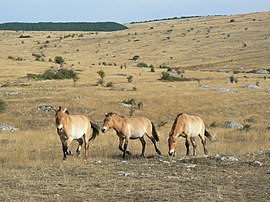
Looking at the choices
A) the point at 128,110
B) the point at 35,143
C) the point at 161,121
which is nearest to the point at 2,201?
the point at 35,143

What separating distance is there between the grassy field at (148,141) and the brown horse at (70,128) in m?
0.63

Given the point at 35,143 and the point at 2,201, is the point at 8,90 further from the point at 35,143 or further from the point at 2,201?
the point at 2,201

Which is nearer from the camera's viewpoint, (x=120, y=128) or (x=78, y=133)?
(x=78, y=133)

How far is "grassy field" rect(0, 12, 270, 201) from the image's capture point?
11.8 metres

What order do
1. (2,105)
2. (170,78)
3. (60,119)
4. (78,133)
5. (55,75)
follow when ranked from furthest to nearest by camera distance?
(55,75) → (170,78) → (2,105) → (78,133) → (60,119)

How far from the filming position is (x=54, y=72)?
5409cm

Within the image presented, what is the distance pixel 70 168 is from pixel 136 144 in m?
7.75

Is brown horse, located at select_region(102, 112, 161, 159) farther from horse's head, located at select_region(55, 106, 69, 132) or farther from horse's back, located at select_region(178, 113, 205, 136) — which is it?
horse's head, located at select_region(55, 106, 69, 132)

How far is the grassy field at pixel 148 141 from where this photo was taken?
1180 centimetres

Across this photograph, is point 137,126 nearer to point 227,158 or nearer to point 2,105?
point 227,158

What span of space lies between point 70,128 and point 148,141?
773 cm

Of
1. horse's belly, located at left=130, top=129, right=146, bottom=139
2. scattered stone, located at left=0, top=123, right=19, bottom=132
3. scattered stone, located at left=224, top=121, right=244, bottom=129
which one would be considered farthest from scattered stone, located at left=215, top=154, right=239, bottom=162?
scattered stone, located at left=0, top=123, right=19, bottom=132

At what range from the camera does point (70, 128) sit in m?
16.7

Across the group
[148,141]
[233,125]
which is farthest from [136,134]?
[233,125]
